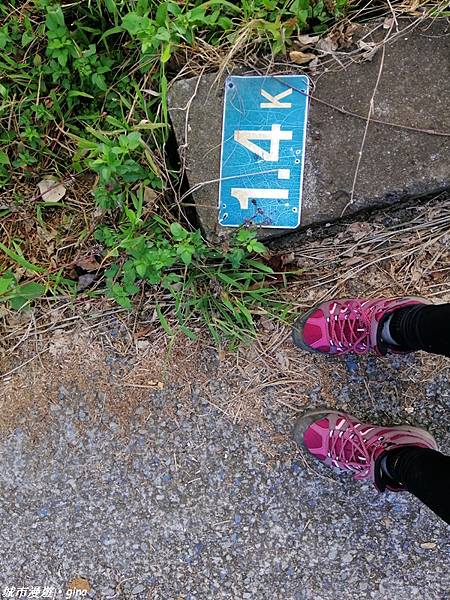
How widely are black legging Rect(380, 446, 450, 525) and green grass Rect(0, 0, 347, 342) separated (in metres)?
0.68

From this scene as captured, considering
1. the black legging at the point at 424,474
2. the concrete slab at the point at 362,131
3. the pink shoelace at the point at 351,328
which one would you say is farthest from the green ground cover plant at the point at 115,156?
the black legging at the point at 424,474

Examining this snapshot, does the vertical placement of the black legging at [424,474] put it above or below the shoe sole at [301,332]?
below

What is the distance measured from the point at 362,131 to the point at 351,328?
A: 0.71 meters

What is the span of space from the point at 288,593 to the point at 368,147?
172 cm

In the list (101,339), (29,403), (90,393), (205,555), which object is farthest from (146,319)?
(205,555)

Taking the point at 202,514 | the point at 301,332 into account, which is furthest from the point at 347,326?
the point at 202,514

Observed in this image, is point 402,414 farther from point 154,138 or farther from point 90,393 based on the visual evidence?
point 154,138

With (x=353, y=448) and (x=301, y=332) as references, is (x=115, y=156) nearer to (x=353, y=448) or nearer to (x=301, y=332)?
(x=301, y=332)

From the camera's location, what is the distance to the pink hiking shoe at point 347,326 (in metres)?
2.04

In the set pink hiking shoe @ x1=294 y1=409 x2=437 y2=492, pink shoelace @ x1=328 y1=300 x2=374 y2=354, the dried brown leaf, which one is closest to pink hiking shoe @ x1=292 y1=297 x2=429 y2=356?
pink shoelace @ x1=328 y1=300 x2=374 y2=354

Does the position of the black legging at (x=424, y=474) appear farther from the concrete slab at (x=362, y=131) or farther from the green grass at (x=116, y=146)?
the concrete slab at (x=362, y=131)

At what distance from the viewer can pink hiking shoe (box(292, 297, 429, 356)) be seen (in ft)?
6.68

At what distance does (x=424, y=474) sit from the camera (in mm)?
1783

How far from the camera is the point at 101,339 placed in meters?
2.26
